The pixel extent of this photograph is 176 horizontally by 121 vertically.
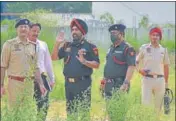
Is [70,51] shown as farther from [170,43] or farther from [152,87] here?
[170,43]

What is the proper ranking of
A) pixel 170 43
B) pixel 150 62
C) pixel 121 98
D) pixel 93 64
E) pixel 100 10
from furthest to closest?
pixel 100 10 → pixel 170 43 → pixel 150 62 → pixel 93 64 → pixel 121 98

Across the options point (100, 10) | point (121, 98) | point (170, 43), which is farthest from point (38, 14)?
point (121, 98)

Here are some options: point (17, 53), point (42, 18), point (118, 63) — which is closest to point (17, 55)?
point (17, 53)

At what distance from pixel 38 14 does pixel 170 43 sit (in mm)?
4446

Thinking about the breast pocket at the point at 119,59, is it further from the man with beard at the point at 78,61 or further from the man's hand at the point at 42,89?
the man's hand at the point at 42,89

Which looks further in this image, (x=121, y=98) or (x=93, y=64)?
(x=93, y=64)

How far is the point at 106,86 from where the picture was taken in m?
7.62

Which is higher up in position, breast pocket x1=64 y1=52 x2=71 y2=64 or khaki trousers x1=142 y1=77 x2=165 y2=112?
breast pocket x1=64 y1=52 x2=71 y2=64

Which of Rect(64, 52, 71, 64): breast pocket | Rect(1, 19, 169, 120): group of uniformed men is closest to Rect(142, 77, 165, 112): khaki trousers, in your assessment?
Rect(1, 19, 169, 120): group of uniformed men

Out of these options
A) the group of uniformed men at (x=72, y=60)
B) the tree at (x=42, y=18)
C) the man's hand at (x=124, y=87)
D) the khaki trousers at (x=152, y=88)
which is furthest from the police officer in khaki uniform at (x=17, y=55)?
the tree at (x=42, y=18)

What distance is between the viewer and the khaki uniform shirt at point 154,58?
8.46 metres

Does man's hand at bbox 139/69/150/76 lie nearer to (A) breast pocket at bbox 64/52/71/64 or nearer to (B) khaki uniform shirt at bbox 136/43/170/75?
(B) khaki uniform shirt at bbox 136/43/170/75

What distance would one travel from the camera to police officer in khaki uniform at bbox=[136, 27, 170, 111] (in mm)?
8461

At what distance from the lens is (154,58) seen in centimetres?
847
